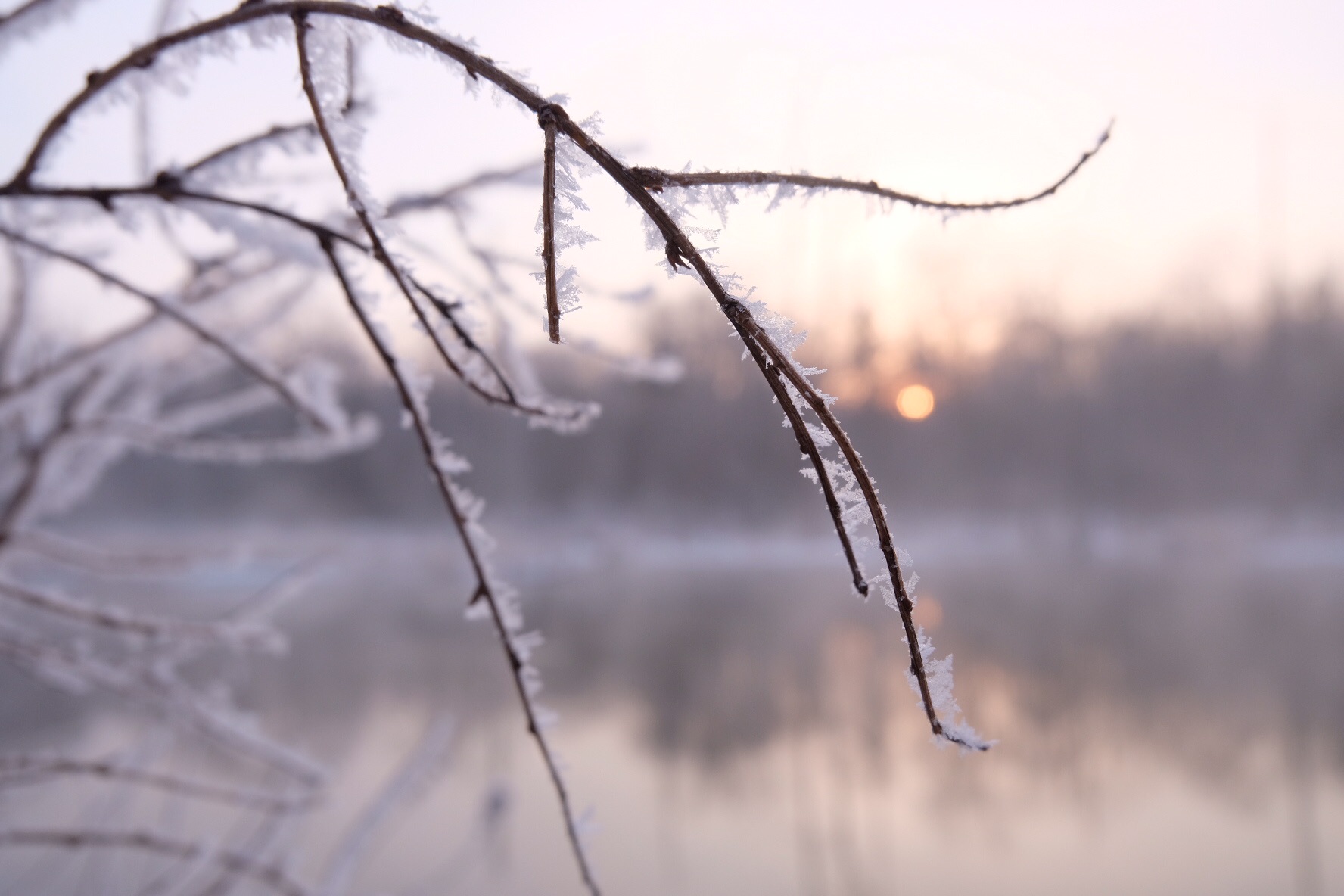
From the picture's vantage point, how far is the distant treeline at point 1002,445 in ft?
19.3

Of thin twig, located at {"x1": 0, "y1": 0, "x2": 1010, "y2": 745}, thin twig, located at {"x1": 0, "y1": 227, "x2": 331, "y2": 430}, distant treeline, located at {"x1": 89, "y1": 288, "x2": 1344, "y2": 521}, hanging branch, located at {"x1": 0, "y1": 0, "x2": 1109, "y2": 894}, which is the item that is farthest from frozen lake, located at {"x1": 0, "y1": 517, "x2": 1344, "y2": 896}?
thin twig, located at {"x1": 0, "y1": 0, "x2": 1010, "y2": 745}

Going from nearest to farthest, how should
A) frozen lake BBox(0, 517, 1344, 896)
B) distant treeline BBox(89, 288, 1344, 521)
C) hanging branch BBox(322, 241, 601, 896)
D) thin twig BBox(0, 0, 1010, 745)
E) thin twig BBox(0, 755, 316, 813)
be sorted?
thin twig BBox(0, 0, 1010, 745) → hanging branch BBox(322, 241, 601, 896) → thin twig BBox(0, 755, 316, 813) → frozen lake BBox(0, 517, 1344, 896) → distant treeline BBox(89, 288, 1344, 521)

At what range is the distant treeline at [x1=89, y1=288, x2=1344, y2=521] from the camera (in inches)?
231

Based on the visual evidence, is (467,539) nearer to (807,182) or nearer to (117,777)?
(807,182)

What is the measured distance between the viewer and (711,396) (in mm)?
6738

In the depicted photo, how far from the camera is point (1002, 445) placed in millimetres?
6645

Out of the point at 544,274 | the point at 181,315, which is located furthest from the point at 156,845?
the point at 544,274

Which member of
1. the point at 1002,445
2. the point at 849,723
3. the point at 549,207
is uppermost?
the point at 1002,445

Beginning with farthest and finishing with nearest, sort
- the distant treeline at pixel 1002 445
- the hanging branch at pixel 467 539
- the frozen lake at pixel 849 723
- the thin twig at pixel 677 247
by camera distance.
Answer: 1. the distant treeline at pixel 1002 445
2. the frozen lake at pixel 849 723
3. the hanging branch at pixel 467 539
4. the thin twig at pixel 677 247

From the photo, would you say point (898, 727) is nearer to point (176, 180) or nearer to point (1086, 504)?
point (1086, 504)

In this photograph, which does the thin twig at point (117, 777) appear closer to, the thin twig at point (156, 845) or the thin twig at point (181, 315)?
the thin twig at point (156, 845)

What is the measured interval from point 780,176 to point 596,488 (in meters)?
7.34

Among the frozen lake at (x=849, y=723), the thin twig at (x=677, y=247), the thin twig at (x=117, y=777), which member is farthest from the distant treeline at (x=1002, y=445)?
the thin twig at (x=677, y=247)

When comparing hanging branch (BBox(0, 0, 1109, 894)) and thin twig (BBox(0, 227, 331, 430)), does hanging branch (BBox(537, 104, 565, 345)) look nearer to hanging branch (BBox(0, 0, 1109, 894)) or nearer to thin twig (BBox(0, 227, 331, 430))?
hanging branch (BBox(0, 0, 1109, 894))
